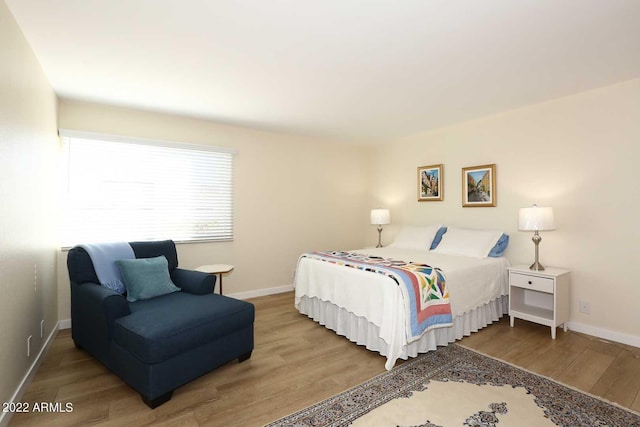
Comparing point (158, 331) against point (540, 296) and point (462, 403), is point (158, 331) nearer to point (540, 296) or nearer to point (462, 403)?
point (462, 403)

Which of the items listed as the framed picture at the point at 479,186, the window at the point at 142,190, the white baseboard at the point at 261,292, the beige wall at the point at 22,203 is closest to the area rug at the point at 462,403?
the beige wall at the point at 22,203

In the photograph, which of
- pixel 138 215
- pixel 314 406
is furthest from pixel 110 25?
pixel 314 406

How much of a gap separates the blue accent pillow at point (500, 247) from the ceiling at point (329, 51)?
5.14 feet

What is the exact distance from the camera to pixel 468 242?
390cm

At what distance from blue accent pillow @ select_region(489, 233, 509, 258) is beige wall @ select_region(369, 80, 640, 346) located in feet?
0.46

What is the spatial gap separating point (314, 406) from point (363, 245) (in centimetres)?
411

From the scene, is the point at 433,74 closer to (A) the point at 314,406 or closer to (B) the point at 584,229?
(B) the point at 584,229

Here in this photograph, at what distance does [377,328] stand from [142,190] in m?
3.15

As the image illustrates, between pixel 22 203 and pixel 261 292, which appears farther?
pixel 261 292

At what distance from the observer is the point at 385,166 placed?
18.5 feet

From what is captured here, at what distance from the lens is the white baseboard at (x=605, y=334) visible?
3004 millimetres

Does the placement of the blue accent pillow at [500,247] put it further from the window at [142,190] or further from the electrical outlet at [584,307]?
the window at [142,190]

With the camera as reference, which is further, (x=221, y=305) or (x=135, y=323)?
(x=221, y=305)

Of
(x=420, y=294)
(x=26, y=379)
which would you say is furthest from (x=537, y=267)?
(x=26, y=379)
